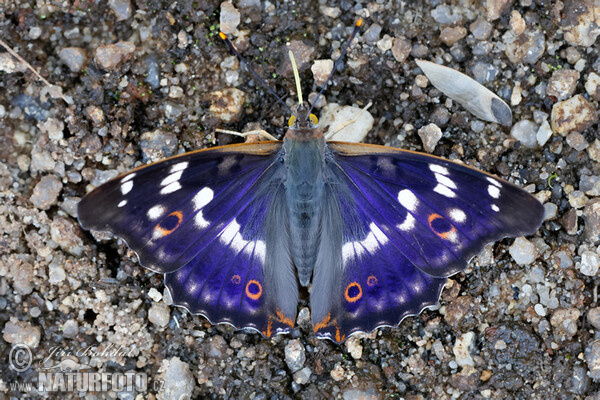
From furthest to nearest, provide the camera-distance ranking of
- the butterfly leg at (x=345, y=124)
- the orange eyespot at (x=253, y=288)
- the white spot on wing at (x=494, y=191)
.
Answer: the butterfly leg at (x=345, y=124) < the orange eyespot at (x=253, y=288) < the white spot on wing at (x=494, y=191)

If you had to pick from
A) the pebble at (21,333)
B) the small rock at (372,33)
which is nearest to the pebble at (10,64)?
the pebble at (21,333)

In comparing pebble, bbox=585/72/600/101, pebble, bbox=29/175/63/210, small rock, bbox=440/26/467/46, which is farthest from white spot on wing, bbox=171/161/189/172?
pebble, bbox=585/72/600/101

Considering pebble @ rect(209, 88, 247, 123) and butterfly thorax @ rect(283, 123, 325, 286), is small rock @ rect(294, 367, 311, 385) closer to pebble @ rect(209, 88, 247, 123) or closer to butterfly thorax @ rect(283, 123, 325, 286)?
butterfly thorax @ rect(283, 123, 325, 286)

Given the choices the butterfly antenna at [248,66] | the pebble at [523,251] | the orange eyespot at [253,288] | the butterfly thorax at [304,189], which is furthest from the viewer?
the pebble at [523,251]

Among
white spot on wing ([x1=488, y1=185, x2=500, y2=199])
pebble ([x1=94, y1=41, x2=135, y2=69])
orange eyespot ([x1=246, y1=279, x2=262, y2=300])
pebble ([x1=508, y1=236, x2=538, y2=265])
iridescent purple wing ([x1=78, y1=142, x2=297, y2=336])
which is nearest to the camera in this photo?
white spot on wing ([x1=488, y1=185, x2=500, y2=199])

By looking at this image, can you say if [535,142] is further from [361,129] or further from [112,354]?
[112,354]

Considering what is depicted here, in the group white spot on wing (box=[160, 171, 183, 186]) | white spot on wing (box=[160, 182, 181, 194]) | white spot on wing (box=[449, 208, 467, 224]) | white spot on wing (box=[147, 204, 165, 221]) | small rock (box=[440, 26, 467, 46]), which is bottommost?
white spot on wing (box=[147, 204, 165, 221])

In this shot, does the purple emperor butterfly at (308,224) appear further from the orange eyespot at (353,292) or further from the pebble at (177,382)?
the pebble at (177,382)

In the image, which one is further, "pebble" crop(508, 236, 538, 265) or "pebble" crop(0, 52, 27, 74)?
"pebble" crop(0, 52, 27, 74)
